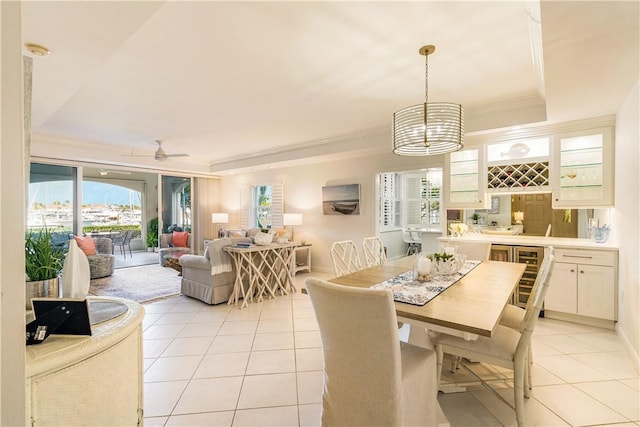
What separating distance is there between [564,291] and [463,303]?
2572mm

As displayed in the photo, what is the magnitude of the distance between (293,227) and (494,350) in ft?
17.1

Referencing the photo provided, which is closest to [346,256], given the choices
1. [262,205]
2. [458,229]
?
[458,229]

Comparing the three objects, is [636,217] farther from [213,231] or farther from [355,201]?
[213,231]

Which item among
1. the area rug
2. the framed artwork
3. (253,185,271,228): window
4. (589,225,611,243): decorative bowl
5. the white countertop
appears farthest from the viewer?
(253,185,271,228): window

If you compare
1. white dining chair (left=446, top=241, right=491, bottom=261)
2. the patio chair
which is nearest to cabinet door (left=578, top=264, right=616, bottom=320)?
white dining chair (left=446, top=241, right=491, bottom=261)

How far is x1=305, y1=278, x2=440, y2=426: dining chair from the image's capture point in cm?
126

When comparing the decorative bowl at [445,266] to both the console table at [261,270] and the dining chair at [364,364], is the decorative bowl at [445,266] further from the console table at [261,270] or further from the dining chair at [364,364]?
the console table at [261,270]

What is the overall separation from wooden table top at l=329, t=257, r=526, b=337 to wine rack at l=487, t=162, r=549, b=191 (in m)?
1.54

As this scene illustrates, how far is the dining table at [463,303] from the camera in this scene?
1.37 metres

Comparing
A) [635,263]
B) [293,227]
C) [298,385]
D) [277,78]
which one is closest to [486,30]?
[277,78]

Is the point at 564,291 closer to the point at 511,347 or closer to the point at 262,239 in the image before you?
the point at 511,347

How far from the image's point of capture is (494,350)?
5.63 feet

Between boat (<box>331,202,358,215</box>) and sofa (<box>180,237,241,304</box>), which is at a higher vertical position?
boat (<box>331,202,358,215</box>)

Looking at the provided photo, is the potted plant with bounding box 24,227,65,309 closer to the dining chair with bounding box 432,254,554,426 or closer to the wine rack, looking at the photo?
the dining chair with bounding box 432,254,554,426
